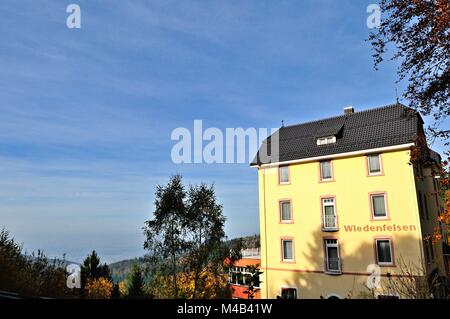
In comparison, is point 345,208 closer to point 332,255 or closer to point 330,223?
point 330,223

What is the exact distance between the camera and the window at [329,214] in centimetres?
2259

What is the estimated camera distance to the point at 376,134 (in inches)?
877

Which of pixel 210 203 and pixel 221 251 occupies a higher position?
pixel 210 203

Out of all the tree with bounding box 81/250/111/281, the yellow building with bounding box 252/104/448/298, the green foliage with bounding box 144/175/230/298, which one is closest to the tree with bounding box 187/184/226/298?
the green foliage with bounding box 144/175/230/298

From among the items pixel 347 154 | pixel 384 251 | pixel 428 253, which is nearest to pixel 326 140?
pixel 347 154

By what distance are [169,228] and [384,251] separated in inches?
561

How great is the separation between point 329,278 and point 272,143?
1194cm

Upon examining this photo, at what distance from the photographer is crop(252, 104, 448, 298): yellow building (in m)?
20.2

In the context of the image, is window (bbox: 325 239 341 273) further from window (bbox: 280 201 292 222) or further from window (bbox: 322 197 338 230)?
window (bbox: 280 201 292 222)

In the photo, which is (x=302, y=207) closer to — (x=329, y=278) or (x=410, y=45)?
(x=329, y=278)

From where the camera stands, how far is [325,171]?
2369 centimetres

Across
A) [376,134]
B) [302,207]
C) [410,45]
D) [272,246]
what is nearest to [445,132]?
[410,45]

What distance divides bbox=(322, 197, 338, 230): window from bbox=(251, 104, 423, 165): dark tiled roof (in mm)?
3637

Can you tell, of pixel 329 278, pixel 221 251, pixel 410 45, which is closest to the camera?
pixel 410 45
